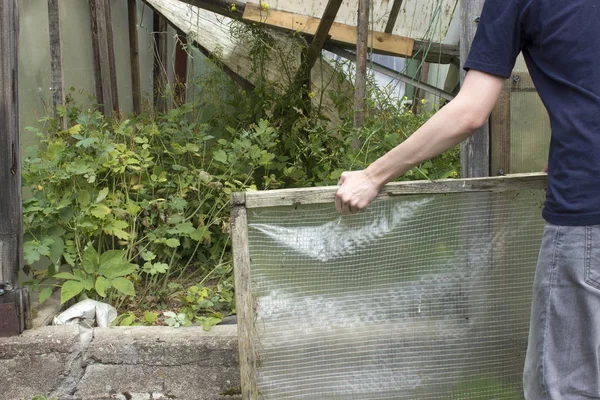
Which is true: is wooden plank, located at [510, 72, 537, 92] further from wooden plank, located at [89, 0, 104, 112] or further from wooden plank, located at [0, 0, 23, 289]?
wooden plank, located at [89, 0, 104, 112]

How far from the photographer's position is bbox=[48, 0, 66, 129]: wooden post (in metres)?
4.64

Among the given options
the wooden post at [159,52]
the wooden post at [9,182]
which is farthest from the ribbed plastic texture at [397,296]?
the wooden post at [159,52]

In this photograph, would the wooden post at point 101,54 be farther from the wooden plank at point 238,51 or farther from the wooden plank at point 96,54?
the wooden plank at point 238,51

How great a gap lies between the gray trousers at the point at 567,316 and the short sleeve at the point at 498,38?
1.56 ft

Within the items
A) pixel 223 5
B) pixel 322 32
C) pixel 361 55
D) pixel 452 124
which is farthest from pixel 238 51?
pixel 452 124

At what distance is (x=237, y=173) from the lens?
4566 mm

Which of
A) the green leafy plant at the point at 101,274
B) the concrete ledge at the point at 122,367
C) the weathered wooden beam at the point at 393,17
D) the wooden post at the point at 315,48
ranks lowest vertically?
the concrete ledge at the point at 122,367

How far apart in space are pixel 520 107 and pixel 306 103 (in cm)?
268

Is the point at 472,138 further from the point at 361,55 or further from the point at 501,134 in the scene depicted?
the point at 361,55

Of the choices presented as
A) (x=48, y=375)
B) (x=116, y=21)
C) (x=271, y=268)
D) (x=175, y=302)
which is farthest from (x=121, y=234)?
(x=116, y=21)

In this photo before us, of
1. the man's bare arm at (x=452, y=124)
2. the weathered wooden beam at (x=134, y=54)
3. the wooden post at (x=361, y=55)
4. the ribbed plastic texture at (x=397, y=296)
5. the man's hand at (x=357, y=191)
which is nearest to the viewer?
the man's bare arm at (x=452, y=124)

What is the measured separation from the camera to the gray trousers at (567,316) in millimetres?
1805

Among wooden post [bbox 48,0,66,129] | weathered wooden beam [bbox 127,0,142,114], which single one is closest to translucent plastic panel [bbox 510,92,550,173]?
wooden post [bbox 48,0,66,129]

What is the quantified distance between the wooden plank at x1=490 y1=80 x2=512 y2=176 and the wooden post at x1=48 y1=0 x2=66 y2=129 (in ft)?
9.69
